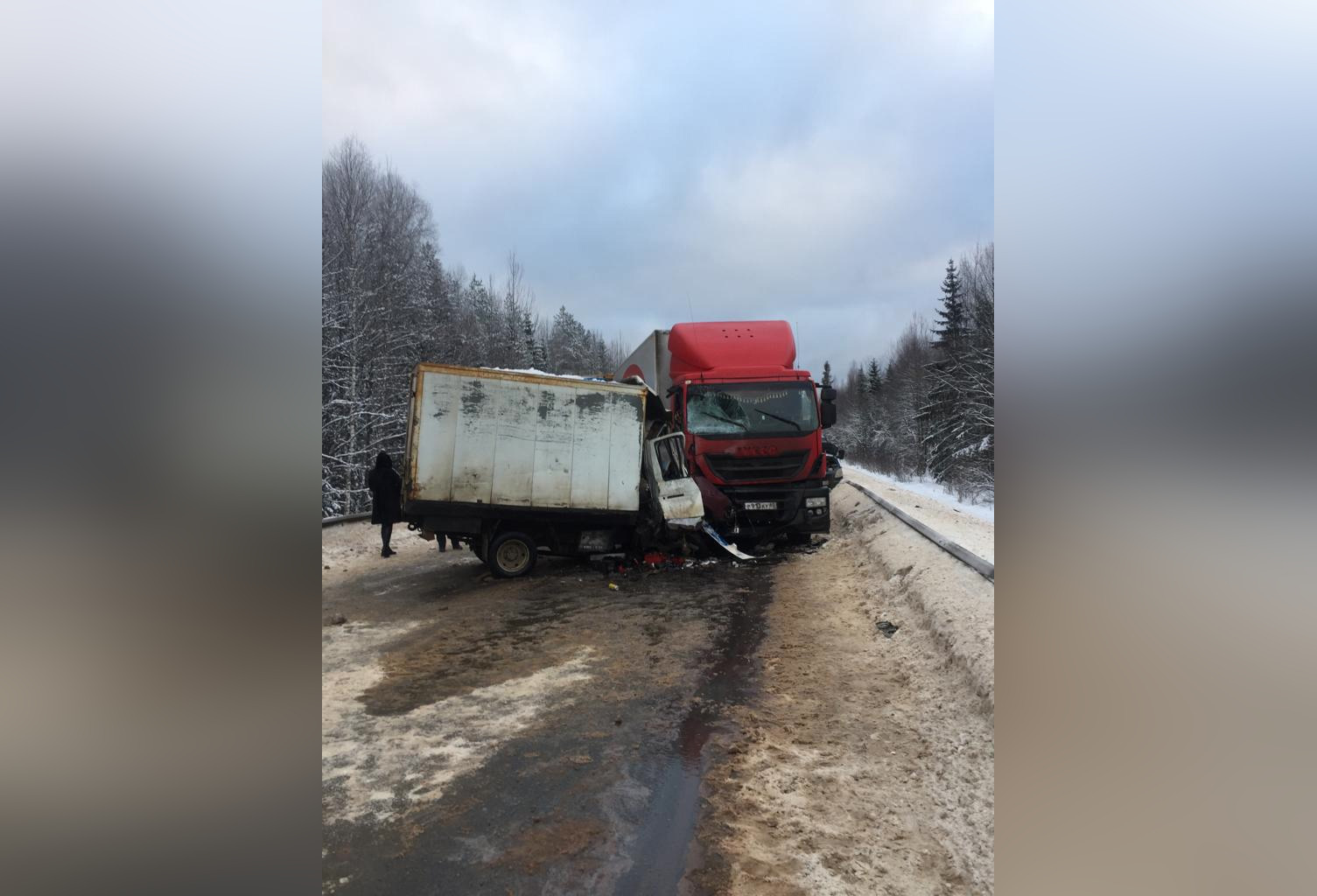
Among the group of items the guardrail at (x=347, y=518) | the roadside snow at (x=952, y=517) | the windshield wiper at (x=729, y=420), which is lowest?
the guardrail at (x=347, y=518)

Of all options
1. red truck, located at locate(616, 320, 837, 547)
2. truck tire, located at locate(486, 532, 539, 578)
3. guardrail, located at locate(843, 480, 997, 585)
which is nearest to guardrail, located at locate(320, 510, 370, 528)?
truck tire, located at locate(486, 532, 539, 578)

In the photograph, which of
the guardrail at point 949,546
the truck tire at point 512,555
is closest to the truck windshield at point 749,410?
the guardrail at point 949,546

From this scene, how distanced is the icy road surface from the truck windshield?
9.61ft

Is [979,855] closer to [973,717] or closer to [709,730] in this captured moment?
[973,717]

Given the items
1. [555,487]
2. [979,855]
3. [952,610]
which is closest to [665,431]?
[555,487]

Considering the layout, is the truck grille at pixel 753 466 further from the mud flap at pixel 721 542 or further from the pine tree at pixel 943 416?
the pine tree at pixel 943 416

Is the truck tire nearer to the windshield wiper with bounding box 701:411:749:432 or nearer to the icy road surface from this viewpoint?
the icy road surface

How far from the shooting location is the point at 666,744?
3768mm

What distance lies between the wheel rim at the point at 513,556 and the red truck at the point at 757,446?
2.63 m

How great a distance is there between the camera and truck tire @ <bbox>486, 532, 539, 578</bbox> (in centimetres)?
867

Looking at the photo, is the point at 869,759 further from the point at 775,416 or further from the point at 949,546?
the point at 775,416

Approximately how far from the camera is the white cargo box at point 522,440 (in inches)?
318

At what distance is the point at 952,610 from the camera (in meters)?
5.37

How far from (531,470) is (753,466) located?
3.24 meters
